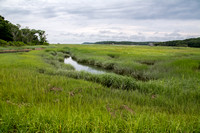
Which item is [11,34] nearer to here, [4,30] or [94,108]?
[4,30]

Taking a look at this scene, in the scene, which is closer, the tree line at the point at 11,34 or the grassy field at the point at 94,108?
the grassy field at the point at 94,108

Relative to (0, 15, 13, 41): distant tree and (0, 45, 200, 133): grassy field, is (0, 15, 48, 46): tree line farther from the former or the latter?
(0, 45, 200, 133): grassy field

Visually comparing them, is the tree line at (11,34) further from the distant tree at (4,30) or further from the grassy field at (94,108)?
the grassy field at (94,108)

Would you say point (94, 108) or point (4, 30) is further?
point (4, 30)

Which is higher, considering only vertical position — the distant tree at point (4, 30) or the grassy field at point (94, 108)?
the distant tree at point (4, 30)

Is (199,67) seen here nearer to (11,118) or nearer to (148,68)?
(148,68)

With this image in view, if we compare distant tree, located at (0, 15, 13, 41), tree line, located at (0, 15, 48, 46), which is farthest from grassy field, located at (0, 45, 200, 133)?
distant tree, located at (0, 15, 13, 41)

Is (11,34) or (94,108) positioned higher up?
(11,34)

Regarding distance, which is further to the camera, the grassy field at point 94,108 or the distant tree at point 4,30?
the distant tree at point 4,30

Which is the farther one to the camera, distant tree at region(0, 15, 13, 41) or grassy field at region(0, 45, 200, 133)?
distant tree at region(0, 15, 13, 41)

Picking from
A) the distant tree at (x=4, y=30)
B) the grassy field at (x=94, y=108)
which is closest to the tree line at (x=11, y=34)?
the distant tree at (x=4, y=30)

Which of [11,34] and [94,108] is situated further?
[11,34]

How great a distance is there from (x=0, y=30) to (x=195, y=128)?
6411 centimetres

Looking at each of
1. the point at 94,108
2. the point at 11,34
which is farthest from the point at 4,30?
the point at 94,108
